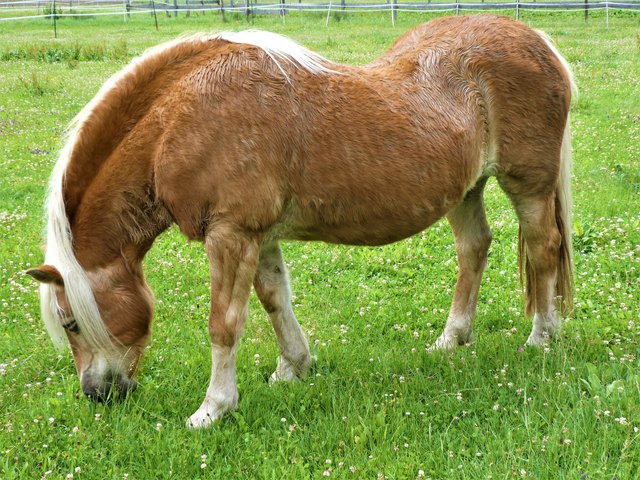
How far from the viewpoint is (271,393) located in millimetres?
4473

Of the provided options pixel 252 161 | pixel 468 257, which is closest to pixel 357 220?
pixel 252 161

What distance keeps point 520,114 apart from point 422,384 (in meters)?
1.90

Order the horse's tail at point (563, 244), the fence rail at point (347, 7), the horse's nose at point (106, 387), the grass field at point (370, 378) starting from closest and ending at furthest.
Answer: the grass field at point (370, 378) → the horse's nose at point (106, 387) → the horse's tail at point (563, 244) → the fence rail at point (347, 7)

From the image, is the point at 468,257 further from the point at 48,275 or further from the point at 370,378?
the point at 48,275

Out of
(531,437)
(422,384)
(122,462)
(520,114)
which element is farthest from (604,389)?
(122,462)

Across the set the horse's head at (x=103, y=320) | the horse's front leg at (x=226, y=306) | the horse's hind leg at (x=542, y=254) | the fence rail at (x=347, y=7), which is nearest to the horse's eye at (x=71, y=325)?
the horse's head at (x=103, y=320)

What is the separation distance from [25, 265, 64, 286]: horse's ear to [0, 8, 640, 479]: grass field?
0.82m

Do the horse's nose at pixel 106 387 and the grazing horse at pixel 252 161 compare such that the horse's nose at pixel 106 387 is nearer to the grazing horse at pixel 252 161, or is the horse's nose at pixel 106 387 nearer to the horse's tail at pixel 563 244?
the grazing horse at pixel 252 161

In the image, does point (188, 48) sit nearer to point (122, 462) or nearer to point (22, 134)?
point (122, 462)

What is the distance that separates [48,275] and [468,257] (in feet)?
9.96

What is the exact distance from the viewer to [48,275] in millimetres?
3869

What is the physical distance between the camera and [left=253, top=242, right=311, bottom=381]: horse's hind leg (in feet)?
15.5

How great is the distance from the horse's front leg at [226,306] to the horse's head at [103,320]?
0.49 metres

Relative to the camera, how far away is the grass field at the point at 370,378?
365 centimetres
